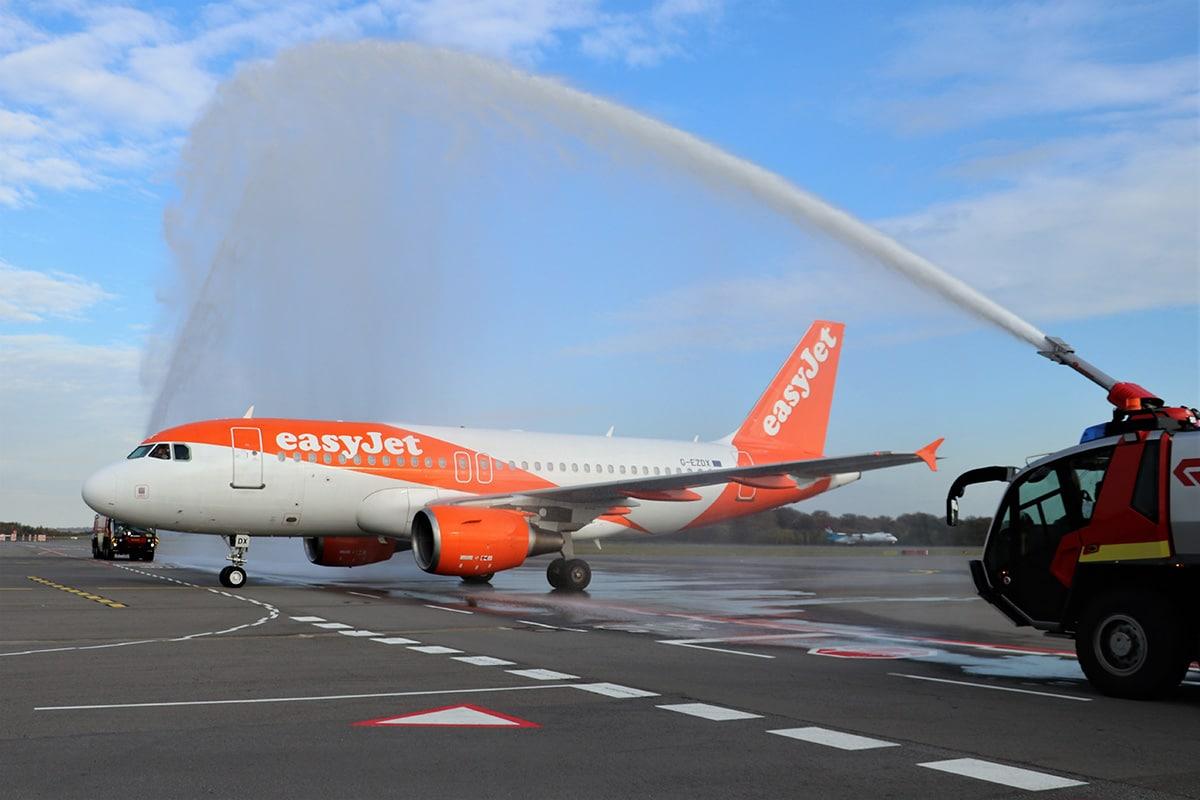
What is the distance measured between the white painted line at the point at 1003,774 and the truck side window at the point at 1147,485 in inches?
178

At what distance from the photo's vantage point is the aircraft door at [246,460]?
26.2m

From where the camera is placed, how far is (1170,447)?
11.0 m

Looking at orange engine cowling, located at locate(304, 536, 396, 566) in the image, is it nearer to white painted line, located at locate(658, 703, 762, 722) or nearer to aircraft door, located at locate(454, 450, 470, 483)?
aircraft door, located at locate(454, 450, 470, 483)

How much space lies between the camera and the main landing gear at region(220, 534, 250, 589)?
1061 inches

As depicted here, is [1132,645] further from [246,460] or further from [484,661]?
[246,460]

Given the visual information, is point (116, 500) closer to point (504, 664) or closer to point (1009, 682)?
point (504, 664)

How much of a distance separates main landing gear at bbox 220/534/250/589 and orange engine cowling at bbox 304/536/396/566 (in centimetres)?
273

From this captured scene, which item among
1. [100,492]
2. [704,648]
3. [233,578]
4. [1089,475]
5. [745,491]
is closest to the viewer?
[1089,475]

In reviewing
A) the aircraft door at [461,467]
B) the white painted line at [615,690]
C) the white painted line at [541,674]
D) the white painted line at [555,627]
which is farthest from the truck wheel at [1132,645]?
the aircraft door at [461,467]

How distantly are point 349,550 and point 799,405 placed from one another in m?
15.8

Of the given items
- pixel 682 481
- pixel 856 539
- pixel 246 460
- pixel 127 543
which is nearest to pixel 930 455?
pixel 682 481

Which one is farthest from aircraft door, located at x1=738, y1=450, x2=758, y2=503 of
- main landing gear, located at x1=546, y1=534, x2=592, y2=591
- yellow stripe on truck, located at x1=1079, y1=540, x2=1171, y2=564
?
yellow stripe on truck, located at x1=1079, y1=540, x2=1171, y2=564

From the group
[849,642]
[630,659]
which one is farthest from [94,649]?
[849,642]

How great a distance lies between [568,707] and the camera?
9875 millimetres
